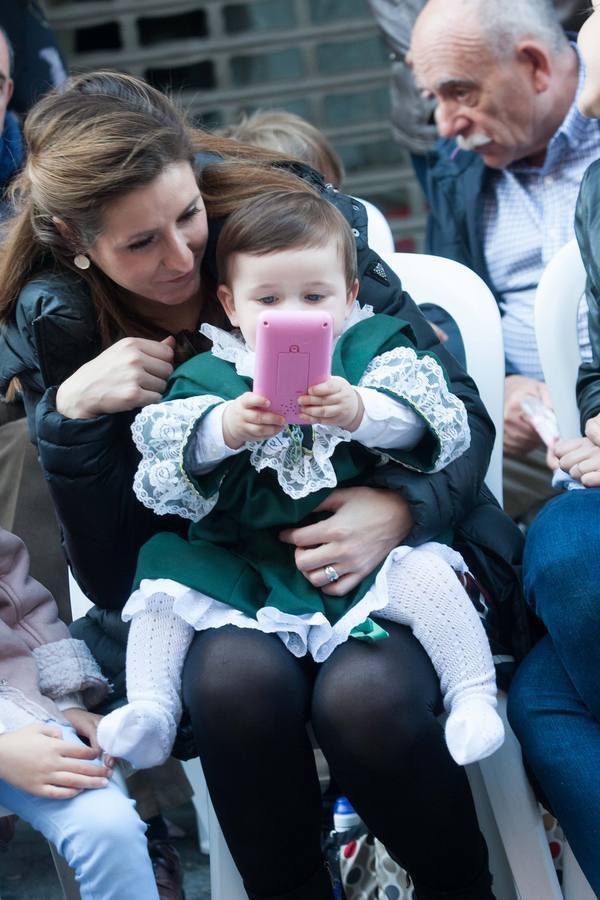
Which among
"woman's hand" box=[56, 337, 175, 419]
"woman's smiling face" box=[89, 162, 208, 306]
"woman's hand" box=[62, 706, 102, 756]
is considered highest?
"woman's smiling face" box=[89, 162, 208, 306]

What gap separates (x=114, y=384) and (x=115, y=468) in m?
0.14

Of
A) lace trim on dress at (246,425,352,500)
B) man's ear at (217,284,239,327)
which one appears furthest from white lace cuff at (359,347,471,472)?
man's ear at (217,284,239,327)

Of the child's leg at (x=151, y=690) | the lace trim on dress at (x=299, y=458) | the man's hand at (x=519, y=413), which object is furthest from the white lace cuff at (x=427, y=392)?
the man's hand at (x=519, y=413)

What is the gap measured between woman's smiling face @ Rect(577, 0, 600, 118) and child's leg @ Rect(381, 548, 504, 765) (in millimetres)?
826

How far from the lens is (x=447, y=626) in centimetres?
182

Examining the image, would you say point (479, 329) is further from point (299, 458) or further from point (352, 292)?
point (299, 458)

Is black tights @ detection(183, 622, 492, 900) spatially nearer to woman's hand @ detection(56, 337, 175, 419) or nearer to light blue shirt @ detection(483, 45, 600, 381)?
woman's hand @ detection(56, 337, 175, 419)

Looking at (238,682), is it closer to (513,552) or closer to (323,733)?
(323,733)

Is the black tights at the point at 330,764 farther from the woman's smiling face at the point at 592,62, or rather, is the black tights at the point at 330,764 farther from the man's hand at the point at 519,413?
the man's hand at the point at 519,413

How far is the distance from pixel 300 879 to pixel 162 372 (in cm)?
79

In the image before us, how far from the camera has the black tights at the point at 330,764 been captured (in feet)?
5.72

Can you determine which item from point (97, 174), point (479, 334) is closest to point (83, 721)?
point (97, 174)

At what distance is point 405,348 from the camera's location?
1.96 m

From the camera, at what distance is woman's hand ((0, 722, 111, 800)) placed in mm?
1765
